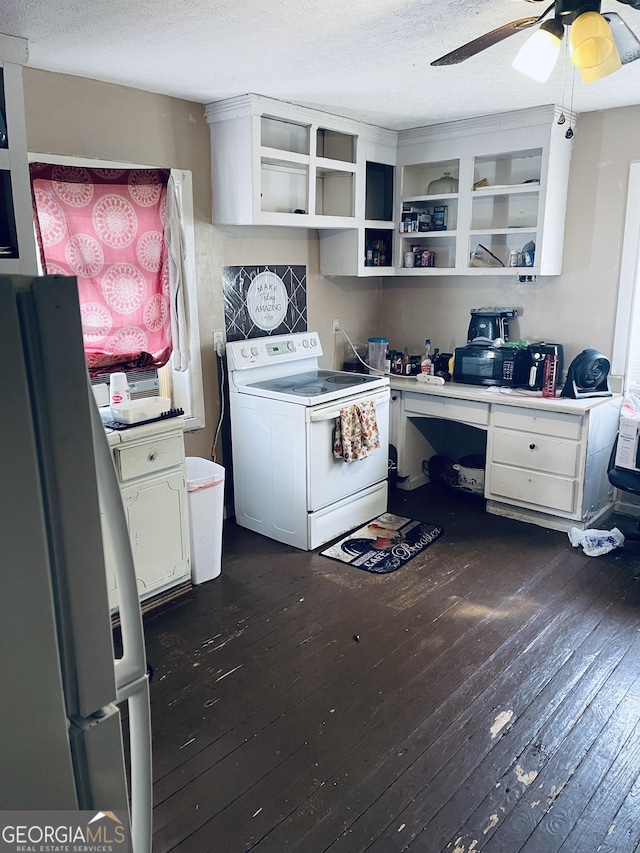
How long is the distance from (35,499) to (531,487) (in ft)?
11.0

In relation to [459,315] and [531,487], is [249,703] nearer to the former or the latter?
[531,487]

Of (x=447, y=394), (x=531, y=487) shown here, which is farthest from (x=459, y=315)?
(x=531, y=487)

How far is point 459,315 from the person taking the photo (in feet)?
14.9

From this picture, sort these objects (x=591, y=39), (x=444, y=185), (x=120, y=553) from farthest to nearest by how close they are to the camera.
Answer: (x=444, y=185)
(x=591, y=39)
(x=120, y=553)

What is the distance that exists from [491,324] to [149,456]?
2.47 meters

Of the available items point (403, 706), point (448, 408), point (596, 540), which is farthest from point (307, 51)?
point (596, 540)

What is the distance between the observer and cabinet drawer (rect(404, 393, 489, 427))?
3.96 m

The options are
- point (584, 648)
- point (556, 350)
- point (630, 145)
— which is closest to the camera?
point (584, 648)

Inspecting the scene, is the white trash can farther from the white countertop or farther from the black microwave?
the black microwave

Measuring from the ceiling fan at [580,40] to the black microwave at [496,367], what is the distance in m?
2.12

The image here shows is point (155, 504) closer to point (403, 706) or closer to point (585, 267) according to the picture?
point (403, 706)

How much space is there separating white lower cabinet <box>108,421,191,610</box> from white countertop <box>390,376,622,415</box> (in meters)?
1.76

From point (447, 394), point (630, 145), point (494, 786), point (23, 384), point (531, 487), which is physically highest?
point (630, 145)

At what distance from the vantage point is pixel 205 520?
3229 millimetres
